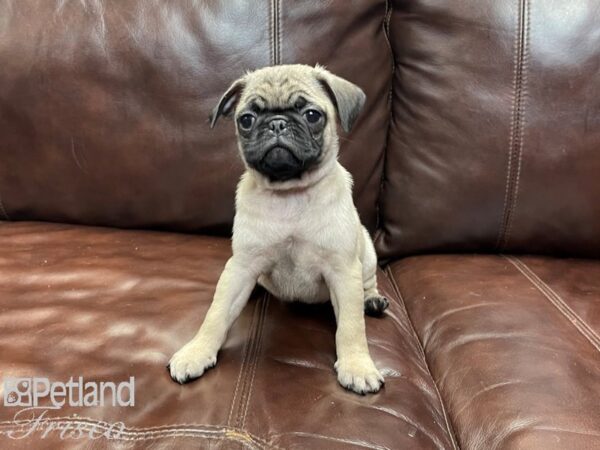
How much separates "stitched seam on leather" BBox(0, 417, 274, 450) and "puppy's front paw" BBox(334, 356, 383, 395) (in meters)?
0.23

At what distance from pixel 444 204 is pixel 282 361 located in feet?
2.74

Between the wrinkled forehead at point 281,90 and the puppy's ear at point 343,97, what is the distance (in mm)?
21

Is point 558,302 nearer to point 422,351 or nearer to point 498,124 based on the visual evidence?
point 422,351

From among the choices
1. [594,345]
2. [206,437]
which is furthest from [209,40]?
[594,345]

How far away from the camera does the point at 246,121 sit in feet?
4.31

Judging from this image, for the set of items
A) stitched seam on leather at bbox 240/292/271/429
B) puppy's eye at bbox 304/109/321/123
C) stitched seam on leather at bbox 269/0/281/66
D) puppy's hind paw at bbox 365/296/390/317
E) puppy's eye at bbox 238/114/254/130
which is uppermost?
stitched seam on leather at bbox 269/0/281/66

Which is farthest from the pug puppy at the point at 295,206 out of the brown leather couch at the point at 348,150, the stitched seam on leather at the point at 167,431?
the stitched seam on leather at the point at 167,431

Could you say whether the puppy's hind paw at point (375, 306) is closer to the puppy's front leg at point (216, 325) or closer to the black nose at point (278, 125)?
the puppy's front leg at point (216, 325)

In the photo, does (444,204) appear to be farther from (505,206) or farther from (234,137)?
(234,137)

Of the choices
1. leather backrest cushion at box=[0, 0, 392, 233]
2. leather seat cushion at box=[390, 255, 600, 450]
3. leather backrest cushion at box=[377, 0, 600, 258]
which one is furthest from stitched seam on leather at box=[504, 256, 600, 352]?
leather backrest cushion at box=[0, 0, 392, 233]

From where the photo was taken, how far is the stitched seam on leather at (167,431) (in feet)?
3.09

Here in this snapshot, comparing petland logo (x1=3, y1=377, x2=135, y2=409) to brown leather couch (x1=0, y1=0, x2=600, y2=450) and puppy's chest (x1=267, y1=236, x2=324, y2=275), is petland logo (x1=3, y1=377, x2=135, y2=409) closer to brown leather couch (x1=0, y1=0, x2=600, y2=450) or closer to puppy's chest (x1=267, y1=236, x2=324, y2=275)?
brown leather couch (x1=0, y1=0, x2=600, y2=450)

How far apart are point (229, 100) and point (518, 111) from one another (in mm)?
882

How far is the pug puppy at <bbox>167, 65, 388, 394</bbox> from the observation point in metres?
1.24
